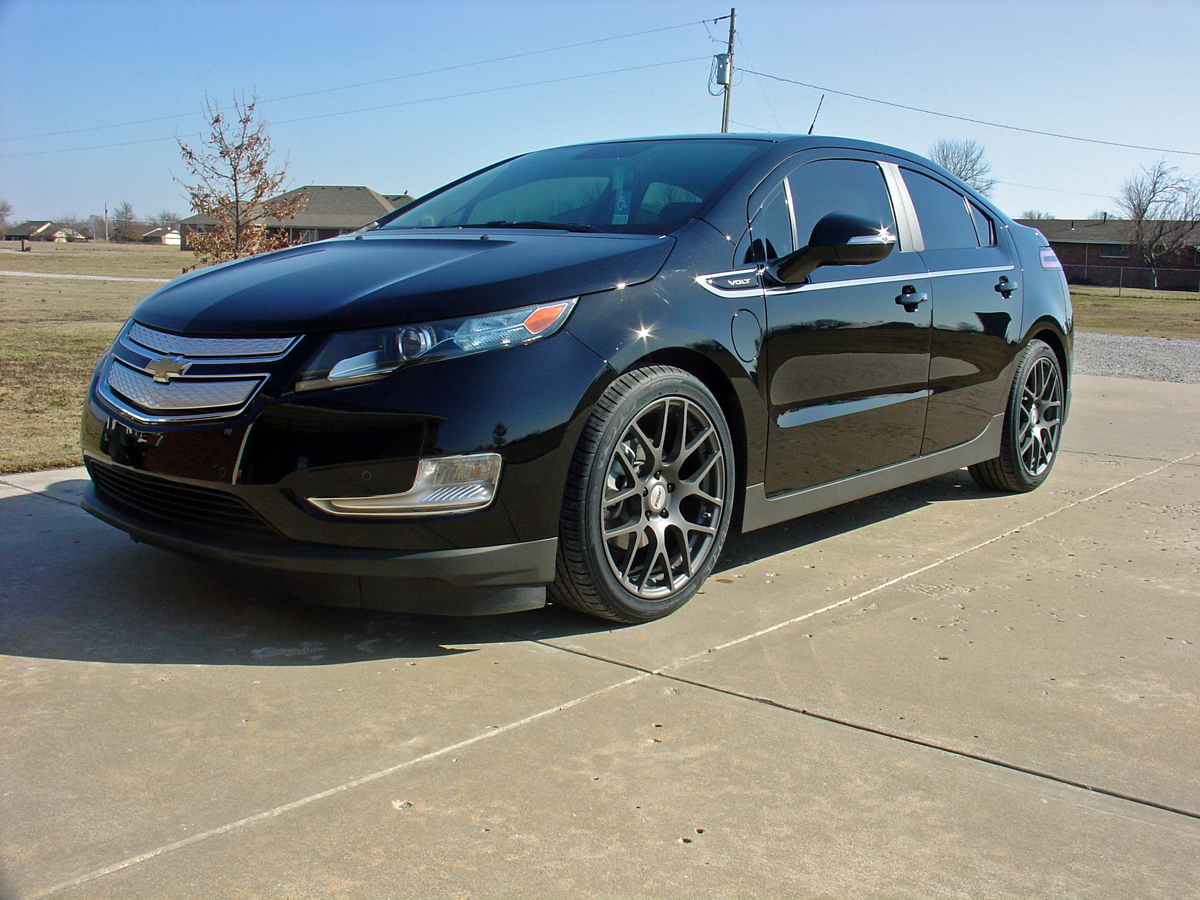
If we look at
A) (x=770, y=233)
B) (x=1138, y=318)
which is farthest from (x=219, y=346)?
(x=1138, y=318)

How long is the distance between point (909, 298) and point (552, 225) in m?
1.51

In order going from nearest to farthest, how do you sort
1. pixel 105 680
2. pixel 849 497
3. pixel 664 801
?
pixel 664 801 → pixel 105 680 → pixel 849 497

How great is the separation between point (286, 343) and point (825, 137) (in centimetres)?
244

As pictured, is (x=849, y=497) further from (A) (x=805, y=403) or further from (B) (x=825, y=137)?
(B) (x=825, y=137)

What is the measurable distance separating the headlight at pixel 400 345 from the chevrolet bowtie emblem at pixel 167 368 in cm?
44

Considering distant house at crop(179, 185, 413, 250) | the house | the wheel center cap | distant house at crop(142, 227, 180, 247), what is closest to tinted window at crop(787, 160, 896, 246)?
the wheel center cap

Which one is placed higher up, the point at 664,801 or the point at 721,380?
the point at 721,380

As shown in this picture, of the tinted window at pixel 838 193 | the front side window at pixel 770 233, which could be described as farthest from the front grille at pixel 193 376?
the tinted window at pixel 838 193

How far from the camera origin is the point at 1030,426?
18.6 ft

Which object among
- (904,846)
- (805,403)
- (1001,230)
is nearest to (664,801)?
(904,846)

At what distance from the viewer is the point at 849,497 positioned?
4.36 metres

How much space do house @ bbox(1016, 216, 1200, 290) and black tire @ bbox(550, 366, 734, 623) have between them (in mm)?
62771

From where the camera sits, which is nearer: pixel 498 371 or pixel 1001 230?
pixel 498 371

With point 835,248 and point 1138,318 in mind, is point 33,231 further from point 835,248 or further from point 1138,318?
point 835,248
